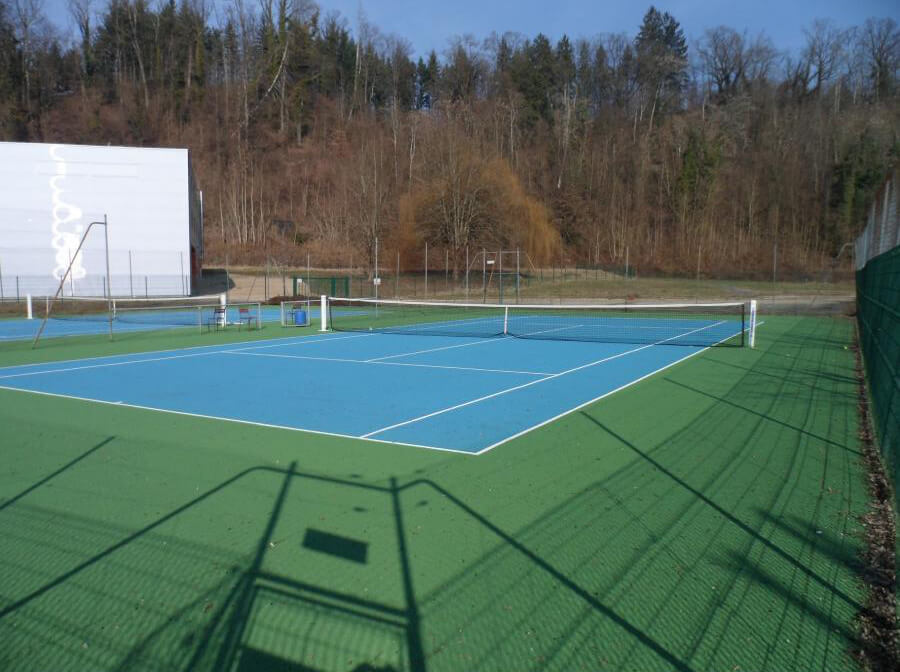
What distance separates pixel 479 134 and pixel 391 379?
183ft

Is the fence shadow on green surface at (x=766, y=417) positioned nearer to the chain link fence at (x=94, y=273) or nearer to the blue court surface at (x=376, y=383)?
the blue court surface at (x=376, y=383)

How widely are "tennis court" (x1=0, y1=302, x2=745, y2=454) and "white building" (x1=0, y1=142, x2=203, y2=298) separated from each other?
23079mm

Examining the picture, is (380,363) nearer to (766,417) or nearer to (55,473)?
(766,417)

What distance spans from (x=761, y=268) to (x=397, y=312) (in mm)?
36637

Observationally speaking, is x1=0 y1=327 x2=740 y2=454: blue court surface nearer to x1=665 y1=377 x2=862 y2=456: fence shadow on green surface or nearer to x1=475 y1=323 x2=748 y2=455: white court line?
x1=475 y1=323 x2=748 y2=455: white court line

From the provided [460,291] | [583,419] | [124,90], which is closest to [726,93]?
[460,291]

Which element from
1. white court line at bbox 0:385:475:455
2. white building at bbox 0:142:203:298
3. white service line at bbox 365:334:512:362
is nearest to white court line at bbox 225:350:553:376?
white service line at bbox 365:334:512:362

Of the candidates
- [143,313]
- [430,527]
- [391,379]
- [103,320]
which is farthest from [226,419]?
[143,313]

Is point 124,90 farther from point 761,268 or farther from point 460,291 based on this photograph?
point 761,268

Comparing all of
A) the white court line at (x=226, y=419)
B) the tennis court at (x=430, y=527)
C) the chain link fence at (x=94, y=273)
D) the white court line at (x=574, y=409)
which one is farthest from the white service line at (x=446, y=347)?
the chain link fence at (x=94, y=273)

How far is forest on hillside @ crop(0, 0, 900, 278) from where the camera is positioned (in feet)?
190

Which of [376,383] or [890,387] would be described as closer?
[890,387]

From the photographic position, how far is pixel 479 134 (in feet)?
214

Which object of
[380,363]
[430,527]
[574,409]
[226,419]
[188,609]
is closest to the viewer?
[188,609]
